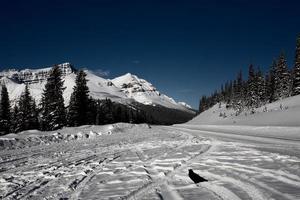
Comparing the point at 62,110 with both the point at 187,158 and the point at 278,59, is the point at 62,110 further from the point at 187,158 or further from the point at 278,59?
the point at 278,59

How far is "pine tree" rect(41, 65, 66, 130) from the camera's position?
42688mm

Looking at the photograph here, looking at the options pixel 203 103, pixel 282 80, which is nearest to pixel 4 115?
pixel 282 80

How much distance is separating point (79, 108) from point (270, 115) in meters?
29.3

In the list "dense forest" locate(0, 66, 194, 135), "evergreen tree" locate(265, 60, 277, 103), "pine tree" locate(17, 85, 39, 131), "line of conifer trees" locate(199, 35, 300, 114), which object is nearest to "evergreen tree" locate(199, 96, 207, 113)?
"line of conifer trees" locate(199, 35, 300, 114)

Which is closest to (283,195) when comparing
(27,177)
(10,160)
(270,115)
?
(27,177)

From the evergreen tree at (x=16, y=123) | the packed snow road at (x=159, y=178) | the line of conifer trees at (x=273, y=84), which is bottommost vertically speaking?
the packed snow road at (x=159, y=178)

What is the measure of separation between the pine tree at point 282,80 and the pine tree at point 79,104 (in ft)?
141

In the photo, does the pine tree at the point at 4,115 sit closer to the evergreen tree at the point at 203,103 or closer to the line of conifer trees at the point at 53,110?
the line of conifer trees at the point at 53,110

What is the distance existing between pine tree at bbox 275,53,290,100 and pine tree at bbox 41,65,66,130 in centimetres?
4681

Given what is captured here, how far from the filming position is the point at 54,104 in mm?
43031

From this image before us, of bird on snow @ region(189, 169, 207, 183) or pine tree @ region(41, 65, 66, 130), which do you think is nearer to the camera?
bird on snow @ region(189, 169, 207, 183)

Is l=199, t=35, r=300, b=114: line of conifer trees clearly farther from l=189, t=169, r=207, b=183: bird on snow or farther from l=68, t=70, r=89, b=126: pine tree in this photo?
l=189, t=169, r=207, b=183: bird on snow

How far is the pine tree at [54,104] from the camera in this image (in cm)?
4269

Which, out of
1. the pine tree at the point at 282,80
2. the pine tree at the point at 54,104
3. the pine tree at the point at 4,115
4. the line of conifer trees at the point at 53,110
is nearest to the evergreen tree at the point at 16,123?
the line of conifer trees at the point at 53,110
